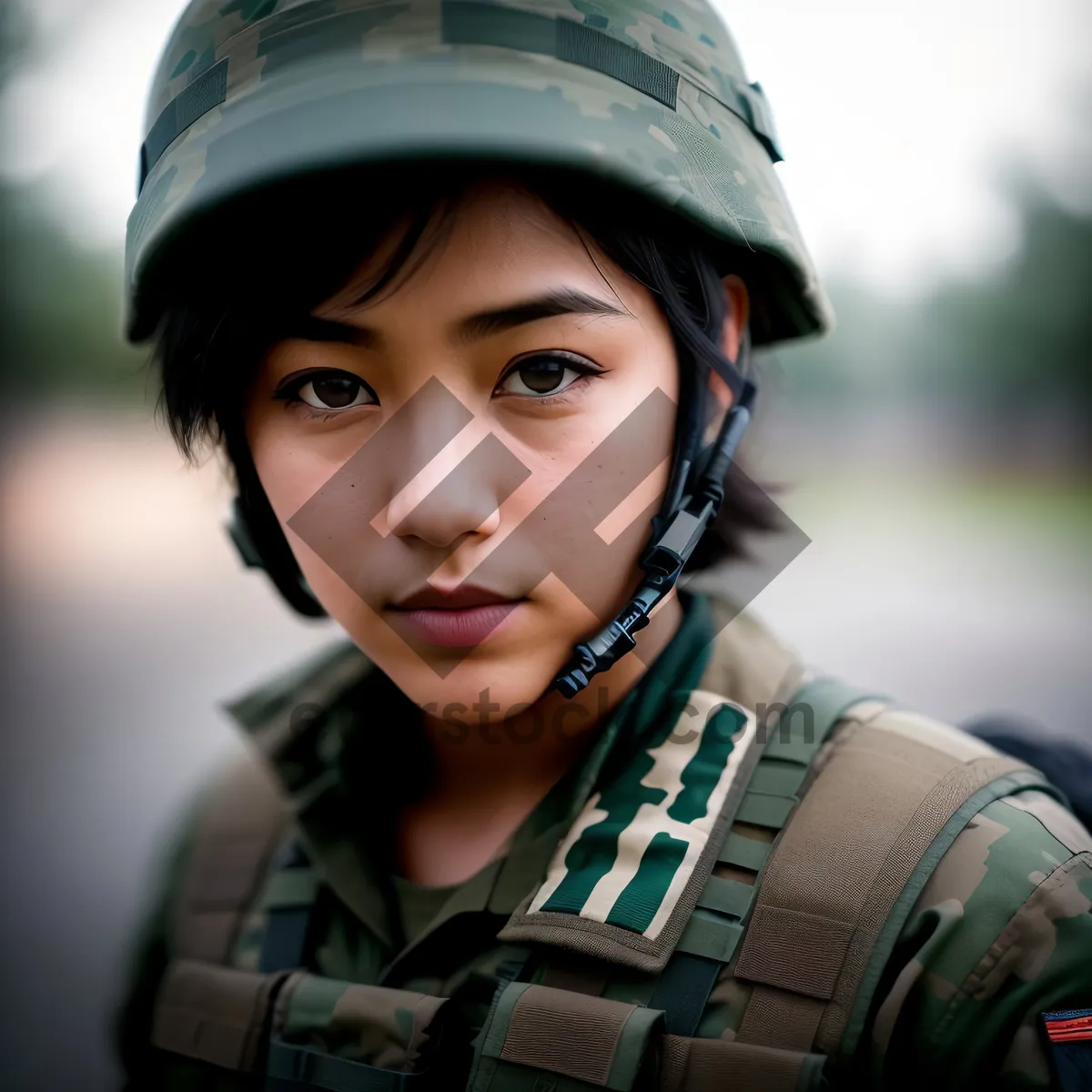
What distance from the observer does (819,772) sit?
1.18 meters

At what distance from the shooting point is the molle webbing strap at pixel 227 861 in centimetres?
143

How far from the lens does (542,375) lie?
1089 millimetres

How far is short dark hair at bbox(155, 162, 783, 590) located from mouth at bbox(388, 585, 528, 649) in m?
0.36

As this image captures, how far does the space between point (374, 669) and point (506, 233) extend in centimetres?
82

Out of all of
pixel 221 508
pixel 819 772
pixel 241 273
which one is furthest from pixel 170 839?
pixel 819 772

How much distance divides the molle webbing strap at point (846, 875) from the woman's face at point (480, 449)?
1.19 ft

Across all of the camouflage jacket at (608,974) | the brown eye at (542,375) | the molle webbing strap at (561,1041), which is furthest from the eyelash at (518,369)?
the molle webbing strap at (561,1041)

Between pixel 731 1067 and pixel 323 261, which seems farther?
pixel 323 261

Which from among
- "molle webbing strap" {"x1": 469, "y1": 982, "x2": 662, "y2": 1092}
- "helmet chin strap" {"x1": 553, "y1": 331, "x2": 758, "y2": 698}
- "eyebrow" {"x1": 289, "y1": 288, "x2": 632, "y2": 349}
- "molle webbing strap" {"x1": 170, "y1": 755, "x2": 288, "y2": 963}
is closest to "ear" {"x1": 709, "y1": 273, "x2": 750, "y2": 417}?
"helmet chin strap" {"x1": 553, "y1": 331, "x2": 758, "y2": 698}

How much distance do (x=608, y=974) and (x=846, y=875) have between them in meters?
0.30

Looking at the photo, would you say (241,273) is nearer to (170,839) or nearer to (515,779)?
(515,779)

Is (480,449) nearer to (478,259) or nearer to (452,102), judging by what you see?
(478,259)

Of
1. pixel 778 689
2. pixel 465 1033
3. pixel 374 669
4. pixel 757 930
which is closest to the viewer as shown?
pixel 757 930

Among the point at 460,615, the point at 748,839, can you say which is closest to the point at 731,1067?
the point at 748,839
